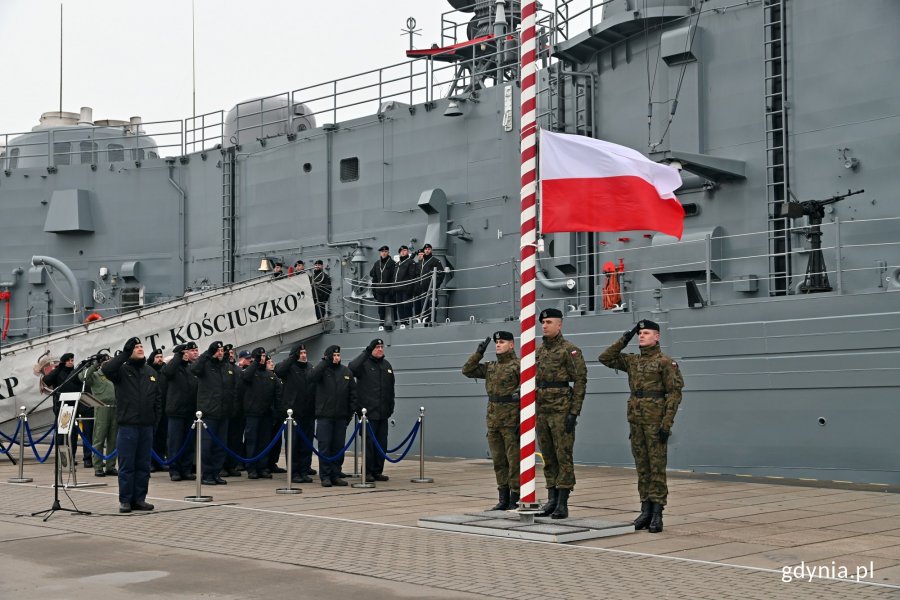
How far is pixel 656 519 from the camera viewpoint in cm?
859

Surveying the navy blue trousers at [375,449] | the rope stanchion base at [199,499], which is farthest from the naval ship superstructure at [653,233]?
the rope stanchion base at [199,499]

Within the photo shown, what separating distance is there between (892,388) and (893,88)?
3421mm

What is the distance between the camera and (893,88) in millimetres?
12023

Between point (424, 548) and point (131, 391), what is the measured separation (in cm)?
360

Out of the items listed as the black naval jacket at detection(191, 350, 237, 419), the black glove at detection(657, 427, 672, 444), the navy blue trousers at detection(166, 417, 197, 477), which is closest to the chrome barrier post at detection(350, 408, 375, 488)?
the black naval jacket at detection(191, 350, 237, 419)

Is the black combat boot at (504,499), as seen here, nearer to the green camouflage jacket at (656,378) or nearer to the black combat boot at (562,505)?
the black combat boot at (562,505)

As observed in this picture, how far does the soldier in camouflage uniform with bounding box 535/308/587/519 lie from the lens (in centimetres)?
898

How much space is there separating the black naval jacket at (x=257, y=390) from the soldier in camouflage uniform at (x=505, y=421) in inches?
167

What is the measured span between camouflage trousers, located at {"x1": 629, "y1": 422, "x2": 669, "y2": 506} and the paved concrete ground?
12.8 inches

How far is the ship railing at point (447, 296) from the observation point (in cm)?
1616

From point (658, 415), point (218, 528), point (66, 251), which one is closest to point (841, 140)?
Answer: point (658, 415)

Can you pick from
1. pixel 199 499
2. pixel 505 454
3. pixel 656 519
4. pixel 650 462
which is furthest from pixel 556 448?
pixel 199 499

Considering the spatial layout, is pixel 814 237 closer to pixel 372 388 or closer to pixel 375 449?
pixel 372 388

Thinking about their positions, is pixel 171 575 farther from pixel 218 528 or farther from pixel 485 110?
pixel 485 110
